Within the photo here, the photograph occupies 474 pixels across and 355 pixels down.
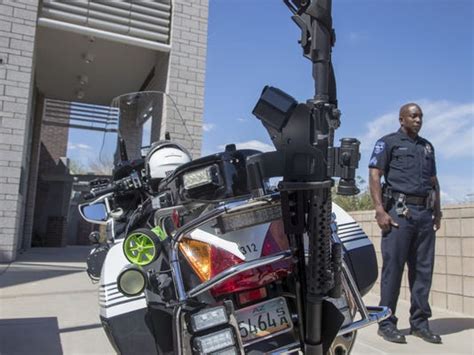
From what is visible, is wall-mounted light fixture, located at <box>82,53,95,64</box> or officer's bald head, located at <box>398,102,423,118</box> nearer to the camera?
officer's bald head, located at <box>398,102,423,118</box>

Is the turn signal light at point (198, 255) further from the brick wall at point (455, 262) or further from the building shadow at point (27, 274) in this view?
the building shadow at point (27, 274)

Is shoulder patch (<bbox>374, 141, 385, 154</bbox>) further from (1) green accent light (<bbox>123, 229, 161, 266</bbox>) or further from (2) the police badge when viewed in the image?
(1) green accent light (<bbox>123, 229, 161, 266</bbox>)

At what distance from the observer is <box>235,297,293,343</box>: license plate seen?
4.78 feet

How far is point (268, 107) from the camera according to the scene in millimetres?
1385

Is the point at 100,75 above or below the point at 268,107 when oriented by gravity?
above

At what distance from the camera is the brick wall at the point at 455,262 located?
388cm

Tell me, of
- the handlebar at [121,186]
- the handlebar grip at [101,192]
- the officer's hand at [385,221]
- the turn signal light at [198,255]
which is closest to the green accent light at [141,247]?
the turn signal light at [198,255]

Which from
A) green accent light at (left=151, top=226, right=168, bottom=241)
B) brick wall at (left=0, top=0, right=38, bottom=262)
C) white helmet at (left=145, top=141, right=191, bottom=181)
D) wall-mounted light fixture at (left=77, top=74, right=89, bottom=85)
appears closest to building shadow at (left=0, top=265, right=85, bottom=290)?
brick wall at (left=0, top=0, right=38, bottom=262)

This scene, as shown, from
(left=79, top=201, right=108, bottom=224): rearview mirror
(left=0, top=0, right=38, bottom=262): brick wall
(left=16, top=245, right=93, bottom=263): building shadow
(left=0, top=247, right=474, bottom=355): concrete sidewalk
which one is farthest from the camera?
(left=16, top=245, right=93, bottom=263): building shadow

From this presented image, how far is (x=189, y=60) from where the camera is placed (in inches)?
278

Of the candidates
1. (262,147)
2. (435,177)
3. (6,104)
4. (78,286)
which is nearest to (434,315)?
(435,177)

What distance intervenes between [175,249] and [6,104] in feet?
19.2

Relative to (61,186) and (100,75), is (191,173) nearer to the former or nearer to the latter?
(100,75)

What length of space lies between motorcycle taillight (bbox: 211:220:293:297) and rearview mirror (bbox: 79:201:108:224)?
43.7 inches
